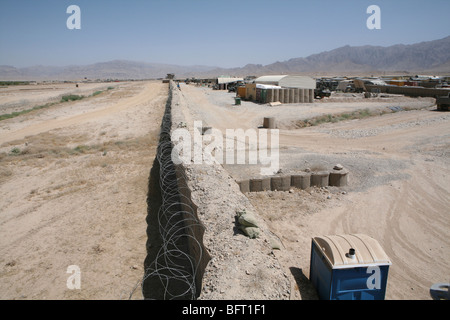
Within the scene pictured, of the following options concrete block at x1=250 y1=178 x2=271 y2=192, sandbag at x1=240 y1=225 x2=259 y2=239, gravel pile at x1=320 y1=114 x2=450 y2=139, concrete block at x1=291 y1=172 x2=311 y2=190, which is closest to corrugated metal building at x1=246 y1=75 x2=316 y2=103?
gravel pile at x1=320 y1=114 x2=450 y2=139

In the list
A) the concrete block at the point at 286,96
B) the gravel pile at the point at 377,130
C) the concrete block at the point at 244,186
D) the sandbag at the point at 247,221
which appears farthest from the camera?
the concrete block at the point at 286,96

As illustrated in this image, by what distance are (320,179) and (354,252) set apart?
594 cm

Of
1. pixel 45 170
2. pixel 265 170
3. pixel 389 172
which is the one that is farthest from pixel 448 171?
pixel 45 170

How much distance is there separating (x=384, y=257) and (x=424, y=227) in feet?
15.1

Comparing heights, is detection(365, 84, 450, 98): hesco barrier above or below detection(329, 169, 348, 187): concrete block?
above

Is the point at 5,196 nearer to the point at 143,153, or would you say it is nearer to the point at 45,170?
the point at 45,170

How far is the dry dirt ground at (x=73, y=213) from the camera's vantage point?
19.6ft

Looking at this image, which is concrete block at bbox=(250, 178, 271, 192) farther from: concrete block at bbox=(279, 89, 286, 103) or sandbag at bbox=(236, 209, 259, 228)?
concrete block at bbox=(279, 89, 286, 103)

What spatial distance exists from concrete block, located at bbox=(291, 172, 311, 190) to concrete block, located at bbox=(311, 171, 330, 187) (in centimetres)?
22

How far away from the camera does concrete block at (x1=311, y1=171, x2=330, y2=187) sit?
32.7 ft

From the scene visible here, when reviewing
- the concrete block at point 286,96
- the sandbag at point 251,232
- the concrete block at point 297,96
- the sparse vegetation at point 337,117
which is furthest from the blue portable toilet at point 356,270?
the concrete block at point 297,96

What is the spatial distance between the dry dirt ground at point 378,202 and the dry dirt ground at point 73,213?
130 inches

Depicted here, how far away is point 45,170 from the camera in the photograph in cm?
1203

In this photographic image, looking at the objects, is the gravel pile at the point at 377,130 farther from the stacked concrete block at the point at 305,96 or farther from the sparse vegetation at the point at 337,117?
the stacked concrete block at the point at 305,96
